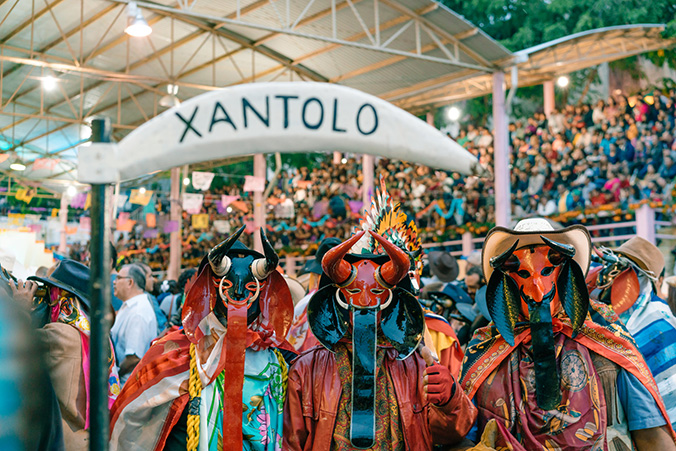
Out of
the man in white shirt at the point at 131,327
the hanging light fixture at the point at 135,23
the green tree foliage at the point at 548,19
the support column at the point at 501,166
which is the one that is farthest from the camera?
the green tree foliage at the point at 548,19

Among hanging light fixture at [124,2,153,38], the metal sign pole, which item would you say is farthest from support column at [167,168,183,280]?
the metal sign pole

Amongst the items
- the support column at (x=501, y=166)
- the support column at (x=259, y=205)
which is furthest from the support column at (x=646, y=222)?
the support column at (x=259, y=205)

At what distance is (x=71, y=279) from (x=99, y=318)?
8.53ft

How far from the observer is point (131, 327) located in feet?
17.9

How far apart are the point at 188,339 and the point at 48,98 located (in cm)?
1590

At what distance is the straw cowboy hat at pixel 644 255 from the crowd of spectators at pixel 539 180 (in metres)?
6.56

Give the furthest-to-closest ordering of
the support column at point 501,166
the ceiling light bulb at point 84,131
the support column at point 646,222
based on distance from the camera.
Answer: the ceiling light bulb at point 84,131
the support column at point 501,166
the support column at point 646,222

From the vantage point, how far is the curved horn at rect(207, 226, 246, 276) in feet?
10.9

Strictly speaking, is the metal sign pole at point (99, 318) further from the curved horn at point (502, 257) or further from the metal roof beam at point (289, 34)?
the metal roof beam at point (289, 34)

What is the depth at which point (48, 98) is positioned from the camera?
17484mm

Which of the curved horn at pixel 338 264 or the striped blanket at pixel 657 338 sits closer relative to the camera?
the curved horn at pixel 338 264

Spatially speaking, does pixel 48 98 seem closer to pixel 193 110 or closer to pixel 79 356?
pixel 79 356

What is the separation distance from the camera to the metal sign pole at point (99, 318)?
1.68 meters

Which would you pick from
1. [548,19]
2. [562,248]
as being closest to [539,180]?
[548,19]
